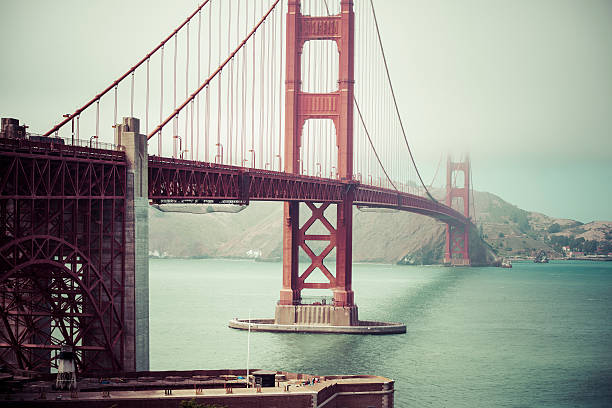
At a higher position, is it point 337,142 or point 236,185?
point 337,142

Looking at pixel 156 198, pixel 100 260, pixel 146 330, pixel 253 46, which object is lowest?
pixel 146 330

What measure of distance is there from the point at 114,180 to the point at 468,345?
3232 cm

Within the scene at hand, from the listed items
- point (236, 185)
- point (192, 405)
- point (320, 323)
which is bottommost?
point (192, 405)

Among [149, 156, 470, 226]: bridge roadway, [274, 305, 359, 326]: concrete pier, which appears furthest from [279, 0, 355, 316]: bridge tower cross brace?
[149, 156, 470, 226]: bridge roadway

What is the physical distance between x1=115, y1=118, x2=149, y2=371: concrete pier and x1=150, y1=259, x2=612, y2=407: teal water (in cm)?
1110

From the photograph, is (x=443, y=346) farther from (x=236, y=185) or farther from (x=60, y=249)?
(x=60, y=249)

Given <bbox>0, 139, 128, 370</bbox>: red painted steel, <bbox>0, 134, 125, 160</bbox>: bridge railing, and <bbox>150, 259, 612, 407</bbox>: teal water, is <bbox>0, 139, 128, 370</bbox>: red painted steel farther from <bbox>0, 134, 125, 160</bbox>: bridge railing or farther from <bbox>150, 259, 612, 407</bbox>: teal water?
<bbox>150, 259, 612, 407</bbox>: teal water

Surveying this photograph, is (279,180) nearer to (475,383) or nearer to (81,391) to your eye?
(475,383)

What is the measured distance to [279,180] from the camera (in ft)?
193

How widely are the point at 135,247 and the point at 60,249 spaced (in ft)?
11.8

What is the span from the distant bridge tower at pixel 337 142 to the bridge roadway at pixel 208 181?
7.47ft

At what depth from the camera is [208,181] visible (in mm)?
48188

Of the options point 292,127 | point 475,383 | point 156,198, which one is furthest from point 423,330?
point 156,198

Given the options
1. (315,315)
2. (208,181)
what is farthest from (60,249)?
(315,315)
